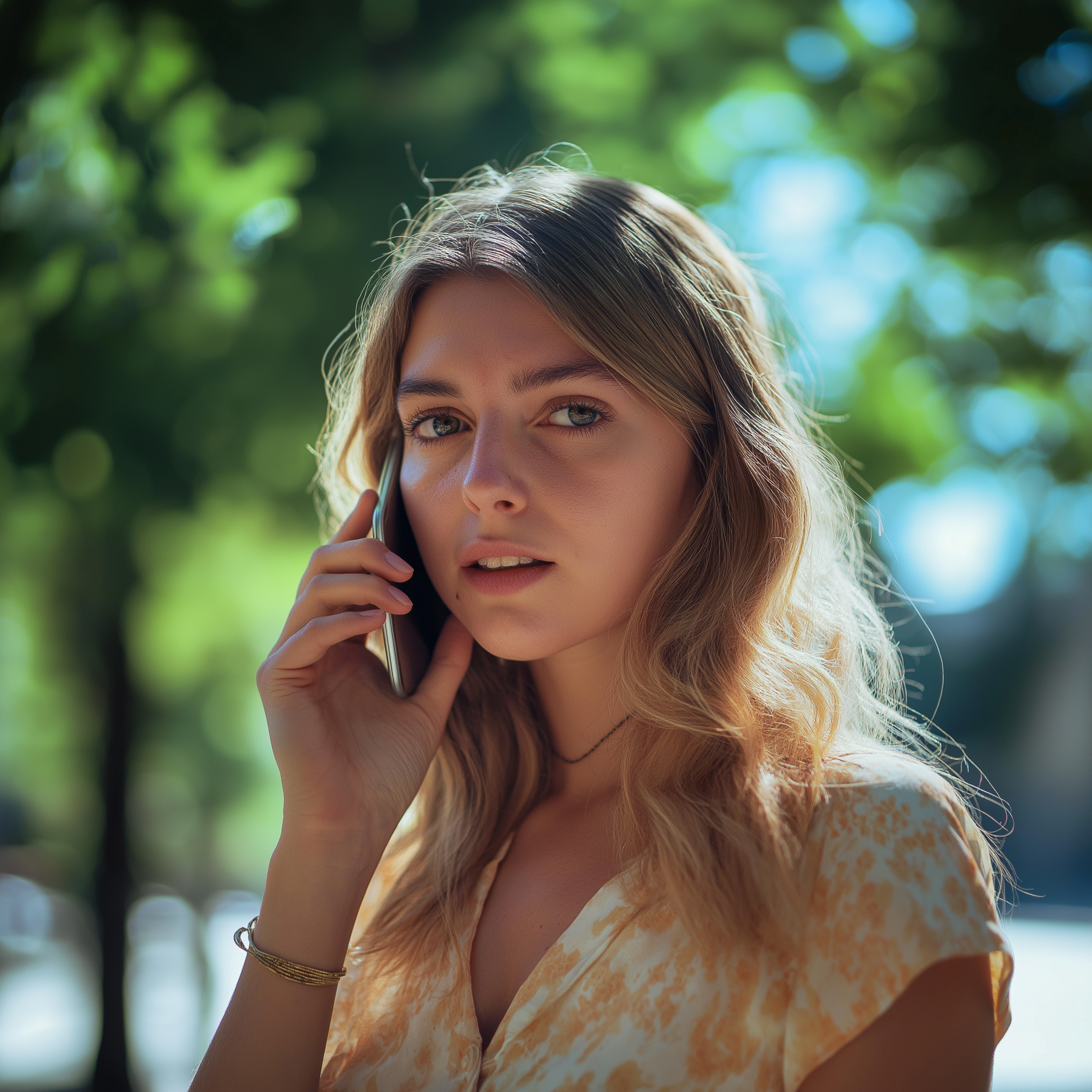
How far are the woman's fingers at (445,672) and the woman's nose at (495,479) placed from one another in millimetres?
529

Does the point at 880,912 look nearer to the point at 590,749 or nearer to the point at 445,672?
the point at 590,749

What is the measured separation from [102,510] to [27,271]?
1085 millimetres

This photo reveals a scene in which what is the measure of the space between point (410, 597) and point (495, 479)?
65 cm

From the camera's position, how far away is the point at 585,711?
2178 millimetres

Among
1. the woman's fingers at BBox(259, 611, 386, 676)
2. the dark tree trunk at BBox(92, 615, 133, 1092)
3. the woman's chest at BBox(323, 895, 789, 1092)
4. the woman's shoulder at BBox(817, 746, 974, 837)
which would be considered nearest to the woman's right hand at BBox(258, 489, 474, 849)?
the woman's fingers at BBox(259, 611, 386, 676)

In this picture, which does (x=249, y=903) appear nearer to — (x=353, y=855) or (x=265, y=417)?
(x=265, y=417)

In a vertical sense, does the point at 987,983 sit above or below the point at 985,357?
below

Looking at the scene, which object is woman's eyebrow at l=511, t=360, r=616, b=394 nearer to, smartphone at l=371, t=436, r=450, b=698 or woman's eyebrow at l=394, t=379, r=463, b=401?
woman's eyebrow at l=394, t=379, r=463, b=401

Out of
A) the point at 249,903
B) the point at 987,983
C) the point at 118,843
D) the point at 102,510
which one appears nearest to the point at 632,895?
the point at 987,983

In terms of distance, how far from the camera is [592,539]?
183cm

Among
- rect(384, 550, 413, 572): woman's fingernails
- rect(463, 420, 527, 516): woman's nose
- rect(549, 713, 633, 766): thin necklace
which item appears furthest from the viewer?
rect(549, 713, 633, 766): thin necklace

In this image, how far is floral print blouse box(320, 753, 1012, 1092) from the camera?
4.61ft

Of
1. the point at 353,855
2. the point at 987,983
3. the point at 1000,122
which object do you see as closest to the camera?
the point at 987,983

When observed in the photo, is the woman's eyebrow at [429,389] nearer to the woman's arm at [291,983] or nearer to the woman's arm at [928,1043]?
the woman's arm at [291,983]
